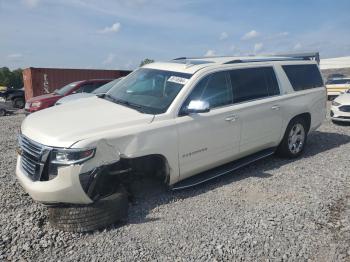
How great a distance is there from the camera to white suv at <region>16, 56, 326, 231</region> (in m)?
3.62

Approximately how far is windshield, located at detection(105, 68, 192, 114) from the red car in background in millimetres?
7403

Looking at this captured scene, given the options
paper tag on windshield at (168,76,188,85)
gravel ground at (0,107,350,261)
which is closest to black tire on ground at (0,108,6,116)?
gravel ground at (0,107,350,261)

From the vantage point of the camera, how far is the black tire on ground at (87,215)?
3.65m

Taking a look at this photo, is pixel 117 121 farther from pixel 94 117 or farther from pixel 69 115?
pixel 69 115

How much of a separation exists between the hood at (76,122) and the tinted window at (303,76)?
3.32 metres

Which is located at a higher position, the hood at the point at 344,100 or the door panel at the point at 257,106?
the door panel at the point at 257,106

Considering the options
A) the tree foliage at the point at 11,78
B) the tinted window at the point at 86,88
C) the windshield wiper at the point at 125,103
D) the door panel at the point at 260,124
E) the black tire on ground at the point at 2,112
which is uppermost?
the windshield wiper at the point at 125,103

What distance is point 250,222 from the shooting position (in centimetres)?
391

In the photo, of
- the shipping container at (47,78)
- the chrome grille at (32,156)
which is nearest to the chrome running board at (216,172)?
the chrome grille at (32,156)

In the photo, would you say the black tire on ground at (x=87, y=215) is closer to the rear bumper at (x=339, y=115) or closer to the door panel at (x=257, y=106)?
the door panel at (x=257, y=106)

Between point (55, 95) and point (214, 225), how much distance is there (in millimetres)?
10303

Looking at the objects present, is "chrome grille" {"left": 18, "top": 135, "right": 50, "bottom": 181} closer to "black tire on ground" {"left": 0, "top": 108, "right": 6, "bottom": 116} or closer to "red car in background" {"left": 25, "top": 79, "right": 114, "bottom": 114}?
"red car in background" {"left": 25, "top": 79, "right": 114, "bottom": 114}

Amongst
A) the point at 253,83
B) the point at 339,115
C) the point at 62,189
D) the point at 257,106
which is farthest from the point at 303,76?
the point at 62,189

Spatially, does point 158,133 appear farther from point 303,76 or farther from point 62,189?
point 303,76
